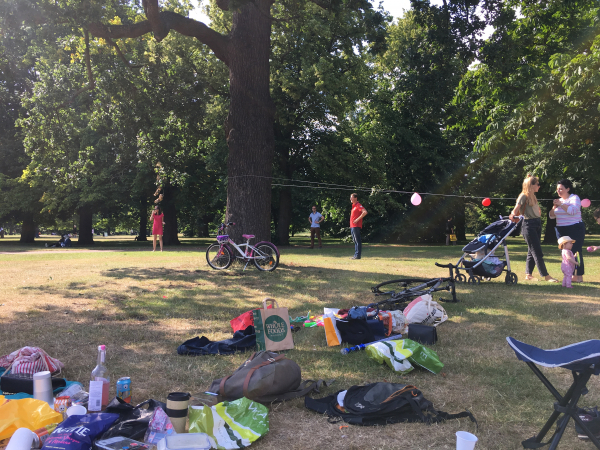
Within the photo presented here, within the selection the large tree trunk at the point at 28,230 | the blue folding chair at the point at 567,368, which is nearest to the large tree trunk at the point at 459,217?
the blue folding chair at the point at 567,368

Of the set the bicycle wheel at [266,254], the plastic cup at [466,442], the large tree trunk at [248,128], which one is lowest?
the plastic cup at [466,442]

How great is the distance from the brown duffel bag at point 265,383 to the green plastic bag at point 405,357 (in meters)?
0.70

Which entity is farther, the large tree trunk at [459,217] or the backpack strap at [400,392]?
the large tree trunk at [459,217]

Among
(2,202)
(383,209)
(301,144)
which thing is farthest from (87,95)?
(383,209)

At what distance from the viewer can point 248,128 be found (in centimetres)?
1085

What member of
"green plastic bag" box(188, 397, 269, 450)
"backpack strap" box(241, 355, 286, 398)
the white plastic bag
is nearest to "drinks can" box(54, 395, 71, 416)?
"green plastic bag" box(188, 397, 269, 450)

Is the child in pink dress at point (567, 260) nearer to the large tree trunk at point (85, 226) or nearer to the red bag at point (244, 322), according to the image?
the red bag at point (244, 322)

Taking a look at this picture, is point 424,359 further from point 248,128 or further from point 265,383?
point 248,128

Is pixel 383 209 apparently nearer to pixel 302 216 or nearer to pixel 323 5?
pixel 302 216

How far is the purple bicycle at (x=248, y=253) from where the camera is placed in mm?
10562

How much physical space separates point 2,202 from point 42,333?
26.7 meters

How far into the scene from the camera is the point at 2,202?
87.2 ft

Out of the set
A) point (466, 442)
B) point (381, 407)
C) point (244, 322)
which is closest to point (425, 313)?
point (244, 322)

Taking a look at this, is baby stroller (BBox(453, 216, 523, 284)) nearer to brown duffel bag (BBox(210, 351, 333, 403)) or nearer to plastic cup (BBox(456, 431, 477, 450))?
brown duffel bag (BBox(210, 351, 333, 403))
